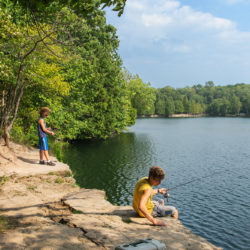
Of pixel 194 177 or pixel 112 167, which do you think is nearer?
pixel 194 177

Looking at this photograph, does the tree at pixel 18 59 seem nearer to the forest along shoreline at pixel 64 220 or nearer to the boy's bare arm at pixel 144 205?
the forest along shoreline at pixel 64 220

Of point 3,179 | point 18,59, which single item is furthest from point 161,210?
point 18,59

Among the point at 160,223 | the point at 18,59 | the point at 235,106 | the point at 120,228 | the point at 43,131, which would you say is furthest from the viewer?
the point at 235,106

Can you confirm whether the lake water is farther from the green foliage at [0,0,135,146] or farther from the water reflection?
the green foliage at [0,0,135,146]

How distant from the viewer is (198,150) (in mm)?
31016

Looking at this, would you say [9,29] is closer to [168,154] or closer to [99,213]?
[99,213]

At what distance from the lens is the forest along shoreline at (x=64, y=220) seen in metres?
4.98

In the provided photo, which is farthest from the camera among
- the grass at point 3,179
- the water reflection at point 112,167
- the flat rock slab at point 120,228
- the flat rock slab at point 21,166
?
the water reflection at point 112,167

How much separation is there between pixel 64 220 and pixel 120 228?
135cm

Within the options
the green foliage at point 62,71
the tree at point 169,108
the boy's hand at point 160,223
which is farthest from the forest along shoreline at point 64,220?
the tree at point 169,108

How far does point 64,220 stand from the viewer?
244 inches

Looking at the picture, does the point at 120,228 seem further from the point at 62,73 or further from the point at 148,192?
the point at 62,73

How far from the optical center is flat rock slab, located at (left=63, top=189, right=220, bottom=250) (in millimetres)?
5344

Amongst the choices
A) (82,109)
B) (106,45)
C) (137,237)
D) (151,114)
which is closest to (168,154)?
(82,109)
